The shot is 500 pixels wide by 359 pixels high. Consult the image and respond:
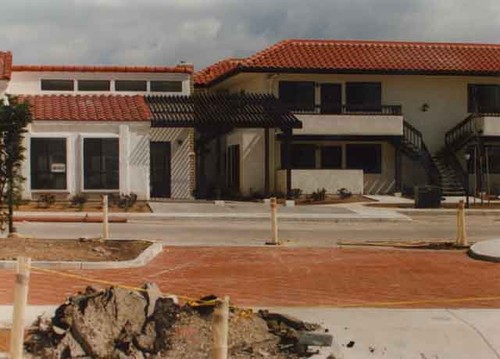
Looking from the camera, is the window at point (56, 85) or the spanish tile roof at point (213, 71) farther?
the spanish tile roof at point (213, 71)

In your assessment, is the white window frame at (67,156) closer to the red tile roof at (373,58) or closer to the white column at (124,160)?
the white column at (124,160)

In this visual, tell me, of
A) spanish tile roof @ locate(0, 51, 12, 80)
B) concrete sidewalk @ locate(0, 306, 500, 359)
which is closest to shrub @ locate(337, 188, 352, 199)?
spanish tile roof @ locate(0, 51, 12, 80)

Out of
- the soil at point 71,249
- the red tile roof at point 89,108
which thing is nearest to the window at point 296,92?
the red tile roof at point 89,108

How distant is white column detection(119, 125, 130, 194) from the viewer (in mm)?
33281

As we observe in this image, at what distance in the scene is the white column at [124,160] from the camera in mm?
33281

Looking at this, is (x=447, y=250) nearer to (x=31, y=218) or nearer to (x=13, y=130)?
(x=13, y=130)

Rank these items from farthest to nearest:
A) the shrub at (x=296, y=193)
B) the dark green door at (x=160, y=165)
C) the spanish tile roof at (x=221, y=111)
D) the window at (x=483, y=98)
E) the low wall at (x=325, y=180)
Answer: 1. the window at (x=483, y=98)
2. the low wall at (x=325, y=180)
3. the dark green door at (x=160, y=165)
4. the shrub at (x=296, y=193)
5. the spanish tile roof at (x=221, y=111)

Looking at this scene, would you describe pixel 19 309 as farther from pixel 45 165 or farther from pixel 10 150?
pixel 45 165

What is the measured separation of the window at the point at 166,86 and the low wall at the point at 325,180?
5.86 metres

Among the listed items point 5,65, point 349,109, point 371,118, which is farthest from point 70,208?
point 371,118

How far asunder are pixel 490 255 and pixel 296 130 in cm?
2221

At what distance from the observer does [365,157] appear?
Answer: 39.2m

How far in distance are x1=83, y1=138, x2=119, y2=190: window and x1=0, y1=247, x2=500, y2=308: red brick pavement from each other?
17001mm

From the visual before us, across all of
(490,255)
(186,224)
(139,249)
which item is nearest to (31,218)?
(186,224)
